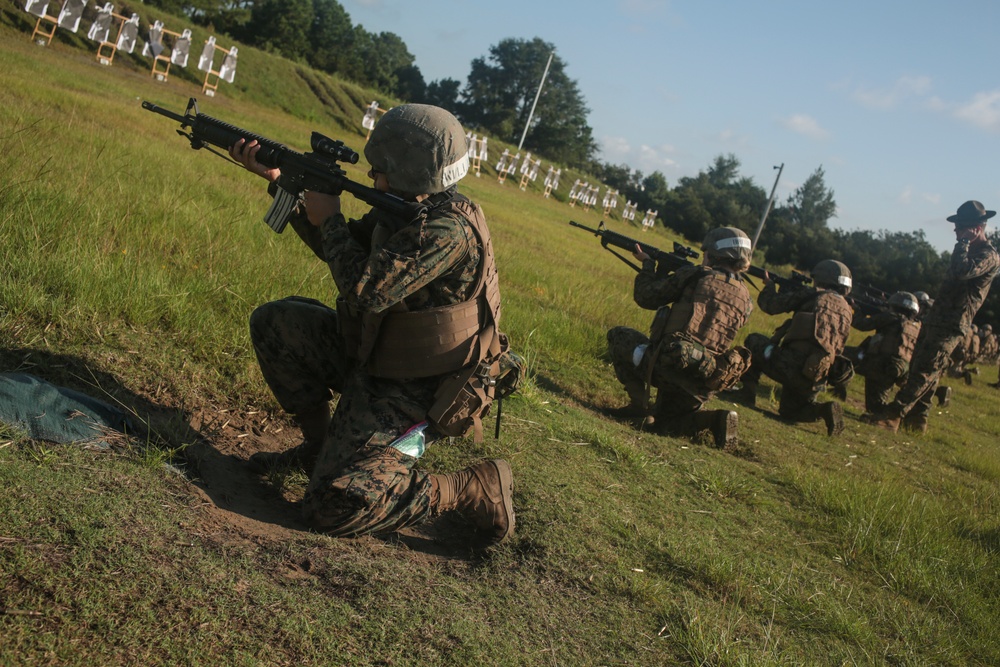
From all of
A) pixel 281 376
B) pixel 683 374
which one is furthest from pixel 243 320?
pixel 683 374

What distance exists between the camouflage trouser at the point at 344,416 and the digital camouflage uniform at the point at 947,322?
8314mm

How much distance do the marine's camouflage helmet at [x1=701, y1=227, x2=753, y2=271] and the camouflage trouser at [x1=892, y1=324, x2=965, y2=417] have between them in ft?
14.5

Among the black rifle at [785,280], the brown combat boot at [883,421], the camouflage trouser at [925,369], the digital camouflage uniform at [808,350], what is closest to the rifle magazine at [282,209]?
the digital camouflage uniform at [808,350]

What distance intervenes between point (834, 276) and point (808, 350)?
48.4 inches

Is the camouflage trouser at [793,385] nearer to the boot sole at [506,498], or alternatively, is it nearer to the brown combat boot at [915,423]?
the brown combat boot at [915,423]

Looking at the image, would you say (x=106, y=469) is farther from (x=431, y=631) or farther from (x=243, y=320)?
(x=243, y=320)

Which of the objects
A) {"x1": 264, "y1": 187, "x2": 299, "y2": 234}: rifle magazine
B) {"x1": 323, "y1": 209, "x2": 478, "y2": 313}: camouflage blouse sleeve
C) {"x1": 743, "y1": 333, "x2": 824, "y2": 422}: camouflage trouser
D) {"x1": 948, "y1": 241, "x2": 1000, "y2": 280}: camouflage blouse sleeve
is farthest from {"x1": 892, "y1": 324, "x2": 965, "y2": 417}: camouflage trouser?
{"x1": 264, "y1": 187, "x2": 299, "y2": 234}: rifle magazine

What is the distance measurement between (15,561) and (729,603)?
2.59 metres

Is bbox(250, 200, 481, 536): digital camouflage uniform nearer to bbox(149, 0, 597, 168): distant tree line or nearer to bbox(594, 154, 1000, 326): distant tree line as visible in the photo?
bbox(594, 154, 1000, 326): distant tree line

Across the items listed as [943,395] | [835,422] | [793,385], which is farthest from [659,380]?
[943,395]

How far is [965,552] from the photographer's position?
4.46m

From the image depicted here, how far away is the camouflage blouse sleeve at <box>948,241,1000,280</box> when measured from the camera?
376 inches

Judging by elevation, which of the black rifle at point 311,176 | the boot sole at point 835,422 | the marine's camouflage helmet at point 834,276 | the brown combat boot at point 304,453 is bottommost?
the brown combat boot at point 304,453

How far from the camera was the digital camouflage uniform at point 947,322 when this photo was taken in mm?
9609
